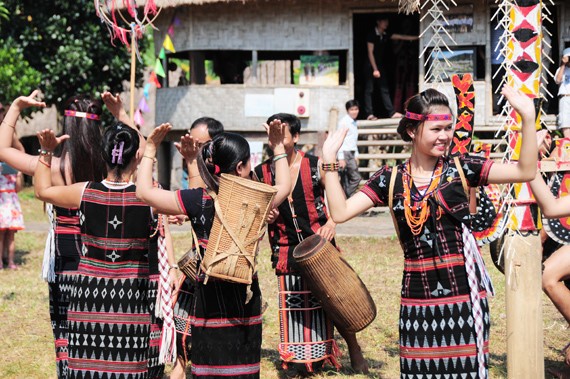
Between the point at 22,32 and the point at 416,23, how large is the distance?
823cm

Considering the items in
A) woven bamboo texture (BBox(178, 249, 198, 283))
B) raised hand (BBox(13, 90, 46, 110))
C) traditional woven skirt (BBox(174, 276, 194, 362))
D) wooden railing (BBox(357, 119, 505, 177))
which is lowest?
traditional woven skirt (BBox(174, 276, 194, 362))

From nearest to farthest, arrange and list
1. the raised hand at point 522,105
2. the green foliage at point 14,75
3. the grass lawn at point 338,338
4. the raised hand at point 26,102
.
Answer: the raised hand at point 522,105 < the raised hand at point 26,102 < the grass lawn at point 338,338 < the green foliage at point 14,75

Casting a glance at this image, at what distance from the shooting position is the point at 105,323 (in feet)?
15.7

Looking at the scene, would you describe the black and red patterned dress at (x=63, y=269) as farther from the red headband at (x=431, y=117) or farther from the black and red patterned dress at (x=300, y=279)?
the red headband at (x=431, y=117)

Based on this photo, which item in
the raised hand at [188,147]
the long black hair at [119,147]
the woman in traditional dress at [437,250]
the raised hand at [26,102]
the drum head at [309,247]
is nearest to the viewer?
the woman in traditional dress at [437,250]

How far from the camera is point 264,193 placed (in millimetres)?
4270

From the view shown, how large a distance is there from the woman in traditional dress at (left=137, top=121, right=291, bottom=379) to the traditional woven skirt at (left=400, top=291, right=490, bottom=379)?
828 millimetres

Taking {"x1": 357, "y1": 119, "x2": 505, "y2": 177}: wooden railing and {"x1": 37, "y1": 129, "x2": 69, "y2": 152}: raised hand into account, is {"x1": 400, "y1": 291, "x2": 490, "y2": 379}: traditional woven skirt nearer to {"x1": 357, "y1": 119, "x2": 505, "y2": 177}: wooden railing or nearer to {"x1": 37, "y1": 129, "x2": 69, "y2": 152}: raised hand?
{"x1": 37, "y1": 129, "x2": 69, "y2": 152}: raised hand

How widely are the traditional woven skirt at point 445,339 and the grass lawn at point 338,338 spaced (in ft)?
6.97

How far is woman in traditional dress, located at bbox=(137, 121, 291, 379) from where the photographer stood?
4.38 m

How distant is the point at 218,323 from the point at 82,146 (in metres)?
1.58

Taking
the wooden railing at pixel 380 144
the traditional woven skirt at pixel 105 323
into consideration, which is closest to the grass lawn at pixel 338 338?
the traditional woven skirt at pixel 105 323

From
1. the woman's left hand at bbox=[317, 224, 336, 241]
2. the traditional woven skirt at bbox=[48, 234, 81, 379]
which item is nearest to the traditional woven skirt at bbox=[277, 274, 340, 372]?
the woman's left hand at bbox=[317, 224, 336, 241]

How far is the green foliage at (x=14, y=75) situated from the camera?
54.1 ft
